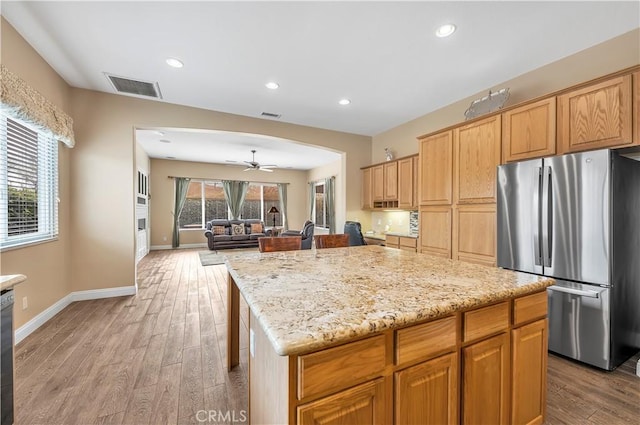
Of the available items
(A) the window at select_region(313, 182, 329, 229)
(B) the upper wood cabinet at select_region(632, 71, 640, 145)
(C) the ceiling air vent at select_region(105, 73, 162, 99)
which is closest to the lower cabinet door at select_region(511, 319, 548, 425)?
(B) the upper wood cabinet at select_region(632, 71, 640, 145)

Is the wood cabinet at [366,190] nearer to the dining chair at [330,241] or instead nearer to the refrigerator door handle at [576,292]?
the dining chair at [330,241]

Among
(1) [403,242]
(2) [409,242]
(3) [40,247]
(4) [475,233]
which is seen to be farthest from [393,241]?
(3) [40,247]

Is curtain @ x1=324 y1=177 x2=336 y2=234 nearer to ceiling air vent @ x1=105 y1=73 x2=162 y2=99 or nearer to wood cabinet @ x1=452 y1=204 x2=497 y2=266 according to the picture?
wood cabinet @ x1=452 y1=204 x2=497 y2=266

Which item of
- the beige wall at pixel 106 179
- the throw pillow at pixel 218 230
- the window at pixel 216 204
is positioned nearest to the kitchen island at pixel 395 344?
the beige wall at pixel 106 179

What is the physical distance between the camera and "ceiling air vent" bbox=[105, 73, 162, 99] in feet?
10.8

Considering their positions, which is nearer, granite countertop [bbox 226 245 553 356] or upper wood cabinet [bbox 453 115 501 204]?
granite countertop [bbox 226 245 553 356]

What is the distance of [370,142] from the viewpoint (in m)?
5.74

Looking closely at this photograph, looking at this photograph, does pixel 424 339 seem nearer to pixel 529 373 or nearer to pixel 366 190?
pixel 529 373

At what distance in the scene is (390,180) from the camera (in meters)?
4.86

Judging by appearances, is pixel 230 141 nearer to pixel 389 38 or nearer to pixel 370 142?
pixel 370 142

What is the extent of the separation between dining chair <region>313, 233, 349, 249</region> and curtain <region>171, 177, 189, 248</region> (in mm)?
7323

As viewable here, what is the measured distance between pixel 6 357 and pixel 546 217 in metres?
3.74

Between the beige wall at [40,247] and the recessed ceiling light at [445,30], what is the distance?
3.78 metres

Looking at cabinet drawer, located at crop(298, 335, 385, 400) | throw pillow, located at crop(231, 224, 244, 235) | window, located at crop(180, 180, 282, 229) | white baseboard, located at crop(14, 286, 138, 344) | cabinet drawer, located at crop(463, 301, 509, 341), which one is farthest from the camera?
window, located at crop(180, 180, 282, 229)
